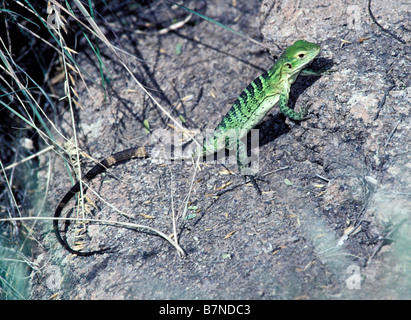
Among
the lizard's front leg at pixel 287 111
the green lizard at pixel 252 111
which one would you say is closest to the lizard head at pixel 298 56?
the green lizard at pixel 252 111

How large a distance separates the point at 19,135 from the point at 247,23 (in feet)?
9.25

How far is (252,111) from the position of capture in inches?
123

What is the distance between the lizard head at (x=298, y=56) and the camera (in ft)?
9.21

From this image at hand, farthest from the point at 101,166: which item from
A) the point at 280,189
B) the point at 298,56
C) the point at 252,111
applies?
the point at 298,56

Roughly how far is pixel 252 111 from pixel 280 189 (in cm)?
77

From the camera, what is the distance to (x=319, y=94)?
114 inches

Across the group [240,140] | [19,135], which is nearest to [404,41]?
[240,140]

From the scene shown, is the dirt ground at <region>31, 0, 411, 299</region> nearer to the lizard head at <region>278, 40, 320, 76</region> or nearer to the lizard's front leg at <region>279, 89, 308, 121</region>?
the lizard's front leg at <region>279, 89, 308, 121</region>

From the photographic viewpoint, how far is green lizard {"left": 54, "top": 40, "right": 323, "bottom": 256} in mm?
2873

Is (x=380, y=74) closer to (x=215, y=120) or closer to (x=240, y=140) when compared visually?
(x=240, y=140)

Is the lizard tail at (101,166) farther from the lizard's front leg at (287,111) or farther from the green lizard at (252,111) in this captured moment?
the lizard's front leg at (287,111)

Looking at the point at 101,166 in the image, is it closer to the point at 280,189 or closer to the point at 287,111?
the point at 280,189

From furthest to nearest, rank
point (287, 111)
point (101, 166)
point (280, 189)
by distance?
point (101, 166) → point (287, 111) → point (280, 189)

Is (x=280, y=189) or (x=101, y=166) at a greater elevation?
(x=101, y=166)
